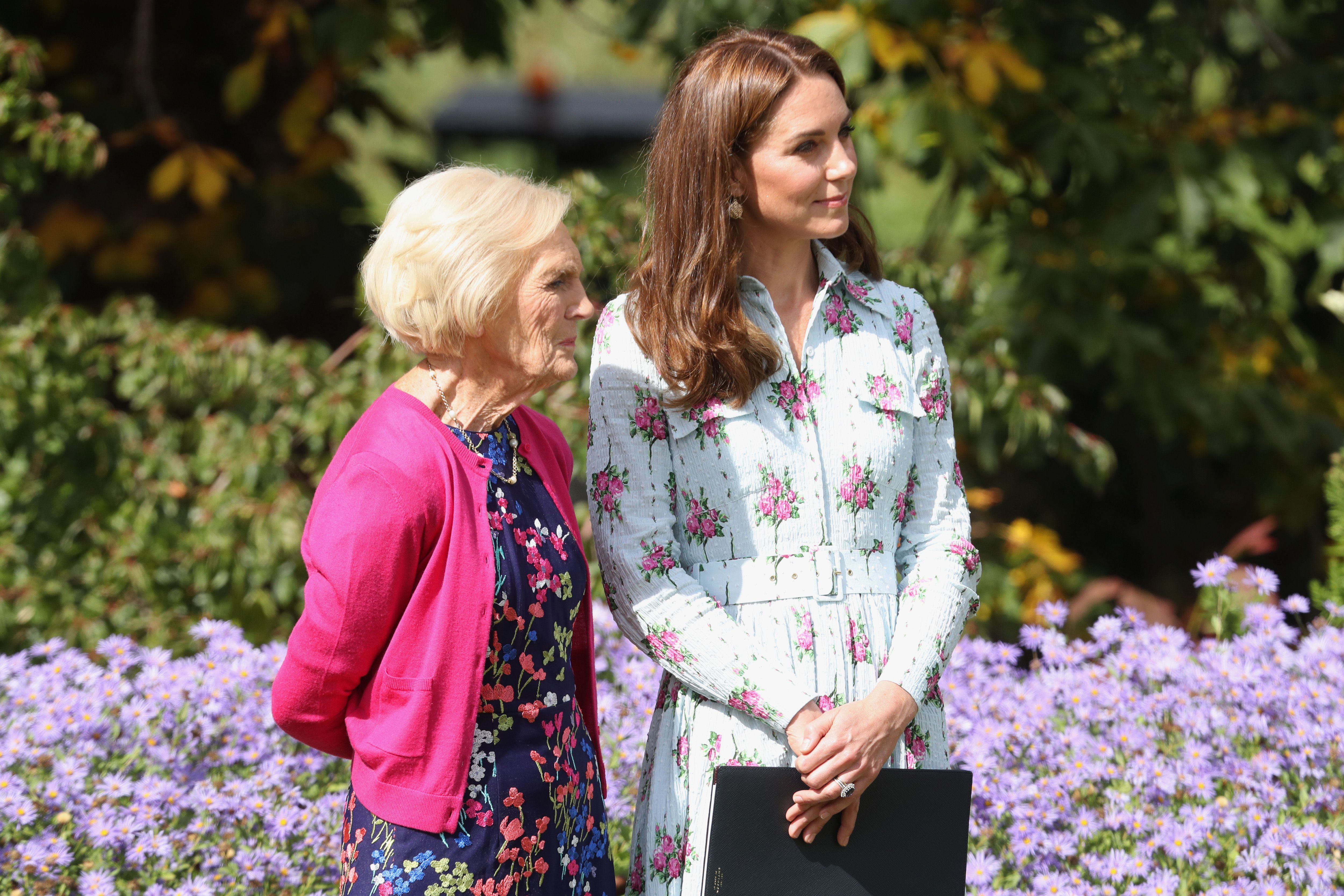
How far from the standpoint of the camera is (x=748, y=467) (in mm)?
1570

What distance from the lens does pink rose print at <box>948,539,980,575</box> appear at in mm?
1626

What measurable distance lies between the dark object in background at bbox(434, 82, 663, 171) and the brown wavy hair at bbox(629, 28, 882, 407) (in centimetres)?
976

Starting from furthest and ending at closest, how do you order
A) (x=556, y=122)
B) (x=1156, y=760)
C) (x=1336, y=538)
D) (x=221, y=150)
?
1. (x=556, y=122)
2. (x=221, y=150)
3. (x=1336, y=538)
4. (x=1156, y=760)

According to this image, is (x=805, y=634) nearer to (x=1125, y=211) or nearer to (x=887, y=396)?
(x=887, y=396)

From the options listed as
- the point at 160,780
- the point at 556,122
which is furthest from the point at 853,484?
the point at 556,122

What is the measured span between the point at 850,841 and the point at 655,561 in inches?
15.6

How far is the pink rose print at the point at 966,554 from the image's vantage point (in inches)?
64.0

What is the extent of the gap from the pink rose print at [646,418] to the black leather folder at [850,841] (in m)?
0.40

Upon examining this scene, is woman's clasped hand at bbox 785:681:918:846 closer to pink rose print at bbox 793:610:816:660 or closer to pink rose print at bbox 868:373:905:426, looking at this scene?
pink rose print at bbox 793:610:816:660

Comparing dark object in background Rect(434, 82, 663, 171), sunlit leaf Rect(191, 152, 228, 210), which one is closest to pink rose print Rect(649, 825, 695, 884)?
sunlit leaf Rect(191, 152, 228, 210)

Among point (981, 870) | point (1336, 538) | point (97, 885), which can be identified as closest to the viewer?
point (97, 885)

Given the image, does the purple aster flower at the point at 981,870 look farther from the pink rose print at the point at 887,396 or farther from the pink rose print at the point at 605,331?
the pink rose print at the point at 605,331

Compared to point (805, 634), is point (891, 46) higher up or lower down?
higher up

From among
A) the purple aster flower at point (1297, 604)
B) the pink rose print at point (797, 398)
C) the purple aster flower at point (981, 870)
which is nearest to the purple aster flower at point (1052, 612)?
the purple aster flower at point (1297, 604)
